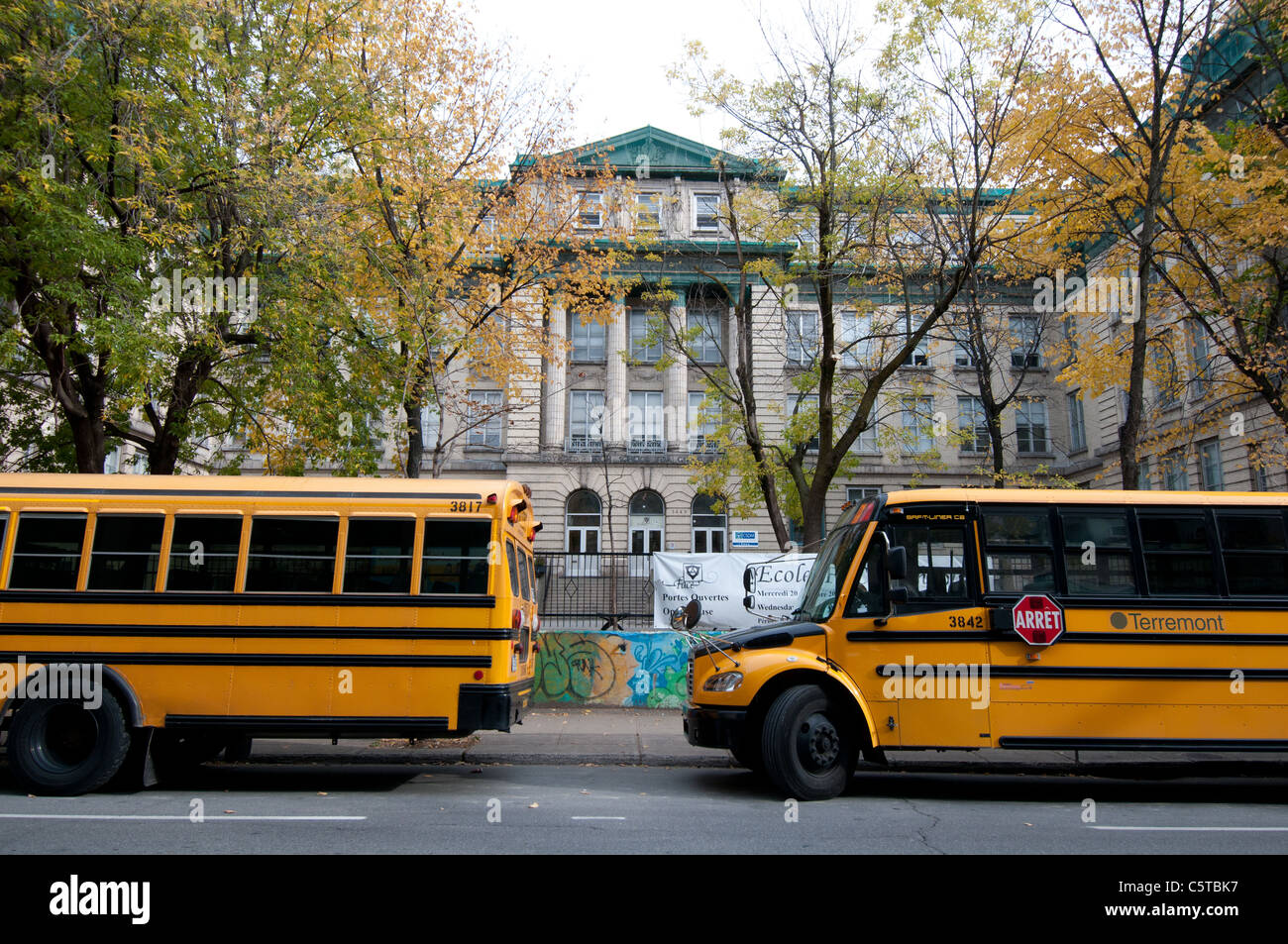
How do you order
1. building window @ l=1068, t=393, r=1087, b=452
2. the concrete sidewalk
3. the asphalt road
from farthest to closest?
building window @ l=1068, t=393, r=1087, b=452
the concrete sidewalk
the asphalt road

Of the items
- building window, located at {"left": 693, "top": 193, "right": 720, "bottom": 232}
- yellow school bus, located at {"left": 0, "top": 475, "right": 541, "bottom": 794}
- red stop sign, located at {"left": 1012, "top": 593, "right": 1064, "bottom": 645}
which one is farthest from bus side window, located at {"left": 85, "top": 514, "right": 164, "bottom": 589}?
building window, located at {"left": 693, "top": 193, "right": 720, "bottom": 232}

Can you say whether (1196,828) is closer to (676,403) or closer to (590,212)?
(590,212)

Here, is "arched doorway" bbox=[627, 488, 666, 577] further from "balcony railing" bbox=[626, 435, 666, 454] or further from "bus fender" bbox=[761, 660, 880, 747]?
"bus fender" bbox=[761, 660, 880, 747]

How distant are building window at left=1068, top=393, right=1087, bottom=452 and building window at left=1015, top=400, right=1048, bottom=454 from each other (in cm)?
108

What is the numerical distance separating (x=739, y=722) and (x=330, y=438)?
1061cm

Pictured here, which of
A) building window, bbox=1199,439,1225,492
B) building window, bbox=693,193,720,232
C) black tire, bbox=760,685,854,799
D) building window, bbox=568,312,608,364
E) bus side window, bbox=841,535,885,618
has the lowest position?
black tire, bbox=760,685,854,799

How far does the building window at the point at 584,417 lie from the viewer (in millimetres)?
38781

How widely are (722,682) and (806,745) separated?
1050 mm

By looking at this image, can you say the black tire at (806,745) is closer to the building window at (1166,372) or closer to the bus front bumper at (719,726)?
the bus front bumper at (719,726)

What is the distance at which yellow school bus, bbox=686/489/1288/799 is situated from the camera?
337 inches

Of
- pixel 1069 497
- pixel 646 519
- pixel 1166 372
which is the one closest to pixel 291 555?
pixel 1069 497

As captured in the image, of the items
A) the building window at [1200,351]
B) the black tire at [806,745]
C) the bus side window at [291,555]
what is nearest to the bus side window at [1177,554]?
the black tire at [806,745]

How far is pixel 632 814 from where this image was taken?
7.79 meters

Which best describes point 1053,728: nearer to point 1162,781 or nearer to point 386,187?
point 1162,781
